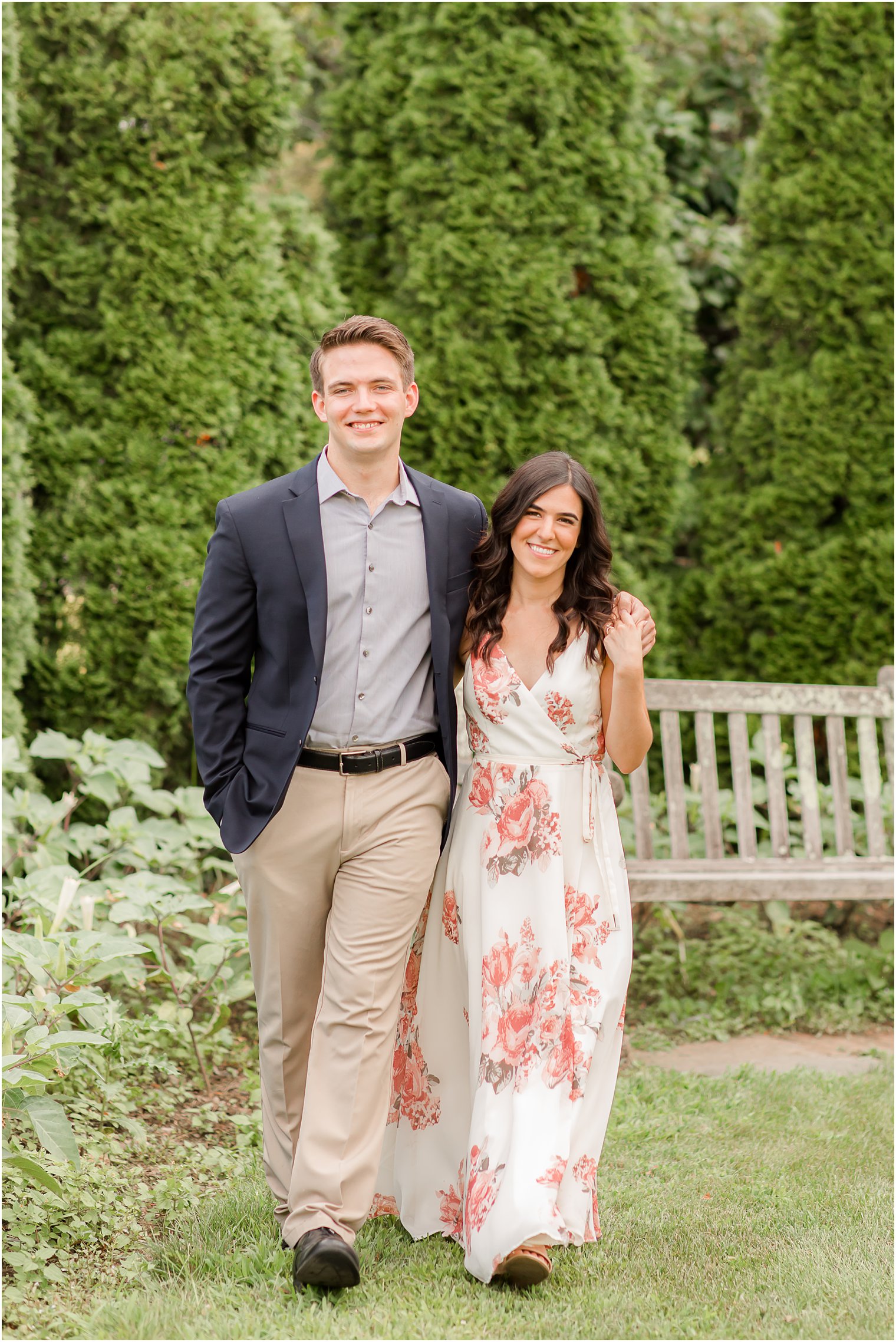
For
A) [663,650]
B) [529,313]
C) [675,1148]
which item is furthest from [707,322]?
[675,1148]

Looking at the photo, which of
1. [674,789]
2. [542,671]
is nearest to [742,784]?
[674,789]

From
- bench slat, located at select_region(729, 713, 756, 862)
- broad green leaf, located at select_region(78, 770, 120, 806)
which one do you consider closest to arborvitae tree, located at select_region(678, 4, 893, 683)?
bench slat, located at select_region(729, 713, 756, 862)

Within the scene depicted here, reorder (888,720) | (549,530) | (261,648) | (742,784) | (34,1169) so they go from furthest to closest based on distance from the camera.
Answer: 1. (888,720)
2. (742,784)
3. (549,530)
4. (261,648)
5. (34,1169)

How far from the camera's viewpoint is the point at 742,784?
200 inches

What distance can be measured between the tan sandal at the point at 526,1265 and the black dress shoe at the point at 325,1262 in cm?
32

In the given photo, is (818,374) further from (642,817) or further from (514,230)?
(642,817)

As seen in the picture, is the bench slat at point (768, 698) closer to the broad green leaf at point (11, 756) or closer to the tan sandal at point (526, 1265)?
the broad green leaf at point (11, 756)

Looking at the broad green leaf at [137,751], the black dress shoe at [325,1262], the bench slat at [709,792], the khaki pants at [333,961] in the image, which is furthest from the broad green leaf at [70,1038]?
the bench slat at [709,792]

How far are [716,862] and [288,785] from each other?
2615mm

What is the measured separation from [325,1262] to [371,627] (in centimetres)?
137

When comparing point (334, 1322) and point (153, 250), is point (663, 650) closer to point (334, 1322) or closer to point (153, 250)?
point (153, 250)

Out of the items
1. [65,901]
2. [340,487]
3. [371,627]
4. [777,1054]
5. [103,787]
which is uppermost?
[340,487]

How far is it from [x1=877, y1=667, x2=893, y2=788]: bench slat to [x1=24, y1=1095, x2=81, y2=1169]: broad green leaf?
3860 millimetres

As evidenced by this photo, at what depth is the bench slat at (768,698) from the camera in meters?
5.03
